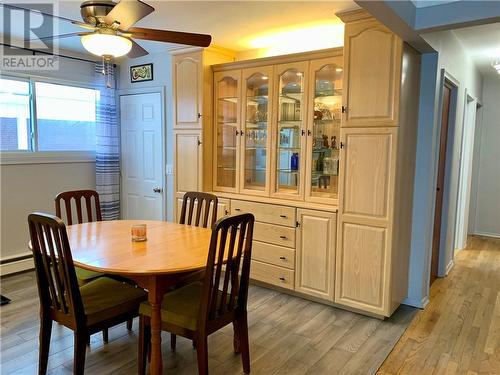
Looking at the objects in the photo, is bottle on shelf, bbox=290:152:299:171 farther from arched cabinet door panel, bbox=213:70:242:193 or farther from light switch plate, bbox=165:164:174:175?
light switch plate, bbox=165:164:174:175

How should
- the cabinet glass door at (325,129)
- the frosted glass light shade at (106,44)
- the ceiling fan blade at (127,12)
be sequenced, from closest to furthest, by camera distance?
the ceiling fan blade at (127,12) → the frosted glass light shade at (106,44) → the cabinet glass door at (325,129)

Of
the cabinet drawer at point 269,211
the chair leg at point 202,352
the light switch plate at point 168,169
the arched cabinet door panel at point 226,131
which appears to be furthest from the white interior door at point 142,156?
the chair leg at point 202,352

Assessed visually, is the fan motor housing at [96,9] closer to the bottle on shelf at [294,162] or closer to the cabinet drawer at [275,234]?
the bottle on shelf at [294,162]

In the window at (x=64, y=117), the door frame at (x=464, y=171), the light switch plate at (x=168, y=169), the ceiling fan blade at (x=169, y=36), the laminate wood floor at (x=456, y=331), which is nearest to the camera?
the ceiling fan blade at (x=169, y=36)

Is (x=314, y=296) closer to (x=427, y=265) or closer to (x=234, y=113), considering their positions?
(x=427, y=265)

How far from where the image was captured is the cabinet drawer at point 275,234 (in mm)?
3408

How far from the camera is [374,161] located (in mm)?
2906

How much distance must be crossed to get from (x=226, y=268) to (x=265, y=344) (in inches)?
37.1

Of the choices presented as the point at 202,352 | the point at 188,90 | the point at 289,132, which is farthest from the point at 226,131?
the point at 202,352

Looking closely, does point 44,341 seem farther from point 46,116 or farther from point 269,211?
point 46,116

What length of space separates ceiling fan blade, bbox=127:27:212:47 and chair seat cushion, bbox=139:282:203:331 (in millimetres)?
1514

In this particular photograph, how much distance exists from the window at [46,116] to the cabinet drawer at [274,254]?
2567 millimetres

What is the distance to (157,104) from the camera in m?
4.59

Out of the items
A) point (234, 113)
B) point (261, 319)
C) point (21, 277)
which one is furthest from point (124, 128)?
point (261, 319)
